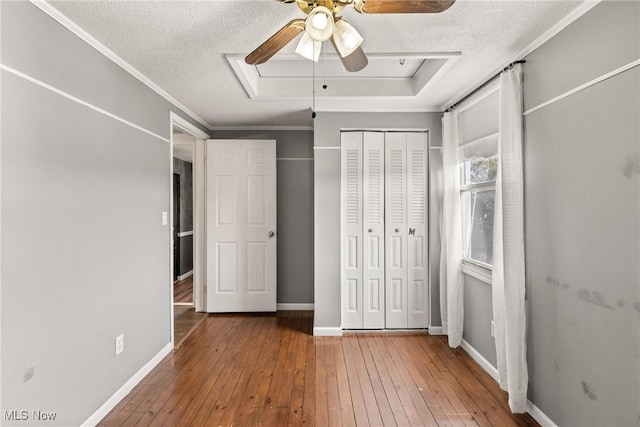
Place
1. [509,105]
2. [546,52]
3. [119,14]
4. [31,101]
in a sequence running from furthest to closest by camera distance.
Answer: [509,105]
[546,52]
[119,14]
[31,101]

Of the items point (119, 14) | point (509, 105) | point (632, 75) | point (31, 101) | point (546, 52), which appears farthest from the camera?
point (509, 105)

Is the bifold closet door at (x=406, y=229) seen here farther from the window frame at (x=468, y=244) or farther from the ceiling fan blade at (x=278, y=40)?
the ceiling fan blade at (x=278, y=40)

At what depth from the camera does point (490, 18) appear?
1.83 metres

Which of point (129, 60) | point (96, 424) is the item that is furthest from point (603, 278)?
point (129, 60)

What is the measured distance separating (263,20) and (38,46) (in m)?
1.16

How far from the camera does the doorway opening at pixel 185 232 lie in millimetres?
3518

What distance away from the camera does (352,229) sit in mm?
3477

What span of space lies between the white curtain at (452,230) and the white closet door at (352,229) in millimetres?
854

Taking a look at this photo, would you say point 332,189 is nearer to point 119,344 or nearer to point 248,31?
point 248,31

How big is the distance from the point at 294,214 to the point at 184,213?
123 inches

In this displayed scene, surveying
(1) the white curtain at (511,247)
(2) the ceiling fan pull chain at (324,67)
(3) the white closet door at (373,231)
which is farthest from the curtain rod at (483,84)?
(2) the ceiling fan pull chain at (324,67)

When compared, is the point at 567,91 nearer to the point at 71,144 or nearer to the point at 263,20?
the point at 263,20

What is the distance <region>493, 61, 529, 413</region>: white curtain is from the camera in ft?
6.82

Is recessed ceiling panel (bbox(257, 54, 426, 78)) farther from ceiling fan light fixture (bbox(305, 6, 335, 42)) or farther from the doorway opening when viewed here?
ceiling fan light fixture (bbox(305, 6, 335, 42))
